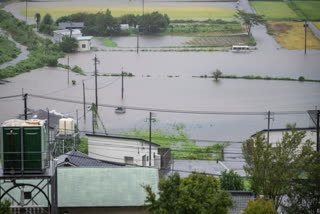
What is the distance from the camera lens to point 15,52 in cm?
1335

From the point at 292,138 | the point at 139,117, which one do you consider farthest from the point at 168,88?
the point at 292,138

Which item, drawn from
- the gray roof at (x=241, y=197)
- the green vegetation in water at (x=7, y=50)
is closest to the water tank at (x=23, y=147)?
the gray roof at (x=241, y=197)

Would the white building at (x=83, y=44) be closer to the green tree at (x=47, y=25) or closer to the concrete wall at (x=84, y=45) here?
the concrete wall at (x=84, y=45)

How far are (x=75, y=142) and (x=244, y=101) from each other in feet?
12.2

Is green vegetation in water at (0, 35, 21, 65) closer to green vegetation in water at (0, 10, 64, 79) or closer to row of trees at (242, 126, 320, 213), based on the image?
green vegetation in water at (0, 10, 64, 79)

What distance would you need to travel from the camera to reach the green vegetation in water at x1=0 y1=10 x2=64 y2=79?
38.7 ft

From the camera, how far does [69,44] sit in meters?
13.6

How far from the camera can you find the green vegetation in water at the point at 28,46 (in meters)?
11.8

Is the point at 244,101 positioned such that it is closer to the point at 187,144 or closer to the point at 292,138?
the point at 187,144

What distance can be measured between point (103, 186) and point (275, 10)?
13663 mm

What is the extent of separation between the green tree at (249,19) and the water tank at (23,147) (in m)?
12.0

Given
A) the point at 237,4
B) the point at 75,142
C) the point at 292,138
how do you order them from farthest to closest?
1. the point at 237,4
2. the point at 75,142
3. the point at 292,138

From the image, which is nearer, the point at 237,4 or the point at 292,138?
the point at 292,138

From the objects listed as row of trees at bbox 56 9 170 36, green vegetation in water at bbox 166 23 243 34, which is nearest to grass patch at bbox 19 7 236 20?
green vegetation in water at bbox 166 23 243 34
